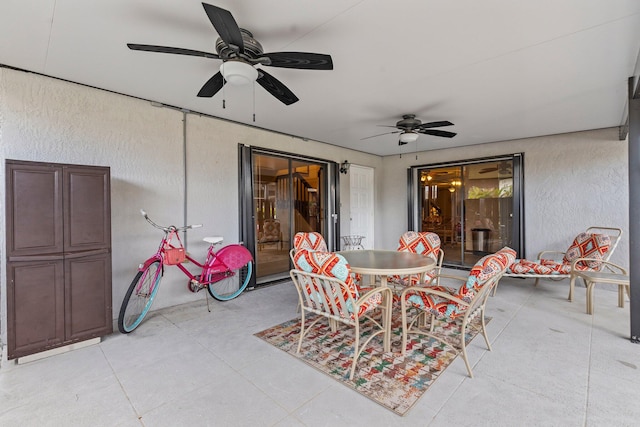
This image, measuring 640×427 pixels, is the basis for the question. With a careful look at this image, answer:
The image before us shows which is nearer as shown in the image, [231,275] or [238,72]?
[238,72]

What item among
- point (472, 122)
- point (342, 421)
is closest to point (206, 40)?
point (342, 421)

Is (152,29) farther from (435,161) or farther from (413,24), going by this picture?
(435,161)

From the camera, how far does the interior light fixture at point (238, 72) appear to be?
2080mm

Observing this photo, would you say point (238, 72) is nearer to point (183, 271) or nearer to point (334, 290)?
point (334, 290)

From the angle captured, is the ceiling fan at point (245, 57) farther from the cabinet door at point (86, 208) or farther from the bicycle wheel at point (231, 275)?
the bicycle wheel at point (231, 275)

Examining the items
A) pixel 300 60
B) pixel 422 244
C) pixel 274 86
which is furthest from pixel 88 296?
pixel 422 244

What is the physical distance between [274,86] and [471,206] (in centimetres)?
533

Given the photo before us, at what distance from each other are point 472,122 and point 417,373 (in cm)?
379

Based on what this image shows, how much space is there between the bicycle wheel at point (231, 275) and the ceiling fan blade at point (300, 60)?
8.52ft

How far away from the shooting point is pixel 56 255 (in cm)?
256

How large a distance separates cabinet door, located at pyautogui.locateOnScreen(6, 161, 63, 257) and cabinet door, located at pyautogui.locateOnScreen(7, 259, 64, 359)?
14 centimetres

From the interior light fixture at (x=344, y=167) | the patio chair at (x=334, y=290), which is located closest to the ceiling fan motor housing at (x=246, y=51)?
the patio chair at (x=334, y=290)

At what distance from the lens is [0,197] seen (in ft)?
8.78

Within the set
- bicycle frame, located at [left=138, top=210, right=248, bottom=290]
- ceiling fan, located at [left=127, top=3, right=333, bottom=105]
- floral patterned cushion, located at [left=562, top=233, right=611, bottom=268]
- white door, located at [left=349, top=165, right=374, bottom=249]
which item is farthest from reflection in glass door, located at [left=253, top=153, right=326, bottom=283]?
floral patterned cushion, located at [left=562, top=233, right=611, bottom=268]
